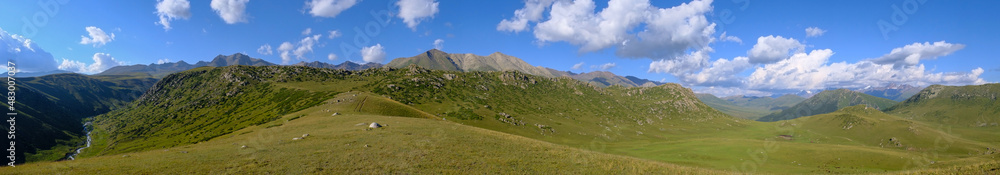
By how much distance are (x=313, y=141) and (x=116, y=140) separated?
224 metres

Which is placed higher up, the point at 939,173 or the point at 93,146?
the point at 939,173

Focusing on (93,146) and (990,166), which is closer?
(990,166)

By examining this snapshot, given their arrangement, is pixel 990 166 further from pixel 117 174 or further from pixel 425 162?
pixel 117 174

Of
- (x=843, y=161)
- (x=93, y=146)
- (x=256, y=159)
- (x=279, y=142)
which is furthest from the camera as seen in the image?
(x=93, y=146)

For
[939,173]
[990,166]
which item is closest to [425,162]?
[939,173]

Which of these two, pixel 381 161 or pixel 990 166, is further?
pixel 381 161

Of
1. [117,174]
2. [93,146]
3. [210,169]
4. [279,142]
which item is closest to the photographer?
[117,174]

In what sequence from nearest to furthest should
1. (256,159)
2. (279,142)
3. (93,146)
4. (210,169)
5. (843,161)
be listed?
(210,169) → (256,159) → (279,142) → (843,161) → (93,146)

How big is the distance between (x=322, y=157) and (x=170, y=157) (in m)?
13.2

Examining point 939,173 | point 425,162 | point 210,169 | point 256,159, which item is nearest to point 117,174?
point 210,169

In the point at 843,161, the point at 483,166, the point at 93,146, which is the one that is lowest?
the point at 93,146

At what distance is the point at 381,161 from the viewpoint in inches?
1144

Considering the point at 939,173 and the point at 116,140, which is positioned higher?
the point at 939,173

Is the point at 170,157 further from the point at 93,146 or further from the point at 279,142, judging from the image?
the point at 93,146
